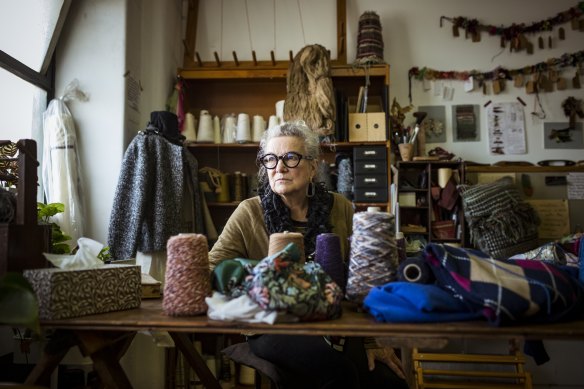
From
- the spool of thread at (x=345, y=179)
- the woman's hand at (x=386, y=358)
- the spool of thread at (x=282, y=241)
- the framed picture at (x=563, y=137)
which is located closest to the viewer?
the spool of thread at (x=282, y=241)

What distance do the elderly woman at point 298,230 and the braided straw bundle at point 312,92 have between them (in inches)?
57.0

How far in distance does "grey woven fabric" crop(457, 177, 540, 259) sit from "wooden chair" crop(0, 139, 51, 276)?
3.02 metres

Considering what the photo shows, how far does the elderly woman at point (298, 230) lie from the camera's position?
5.42 feet

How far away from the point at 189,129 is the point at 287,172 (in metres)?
2.16

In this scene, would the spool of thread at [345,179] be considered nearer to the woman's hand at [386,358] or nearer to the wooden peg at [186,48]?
the wooden peg at [186,48]

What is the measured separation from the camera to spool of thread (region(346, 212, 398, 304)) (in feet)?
4.24

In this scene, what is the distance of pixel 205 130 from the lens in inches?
156

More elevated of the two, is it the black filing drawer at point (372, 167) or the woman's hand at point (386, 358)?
the black filing drawer at point (372, 167)

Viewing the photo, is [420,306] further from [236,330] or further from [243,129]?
[243,129]

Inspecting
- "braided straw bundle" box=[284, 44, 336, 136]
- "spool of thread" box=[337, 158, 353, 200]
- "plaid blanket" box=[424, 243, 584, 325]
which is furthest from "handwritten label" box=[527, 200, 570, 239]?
"plaid blanket" box=[424, 243, 584, 325]

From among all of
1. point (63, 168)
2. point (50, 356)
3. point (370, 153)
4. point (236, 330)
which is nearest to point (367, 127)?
point (370, 153)

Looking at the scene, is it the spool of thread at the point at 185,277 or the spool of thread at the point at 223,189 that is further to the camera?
the spool of thread at the point at 223,189

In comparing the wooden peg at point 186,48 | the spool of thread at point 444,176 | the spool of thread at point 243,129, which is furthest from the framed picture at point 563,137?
the wooden peg at point 186,48

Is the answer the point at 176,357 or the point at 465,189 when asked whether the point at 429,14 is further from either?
the point at 176,357
